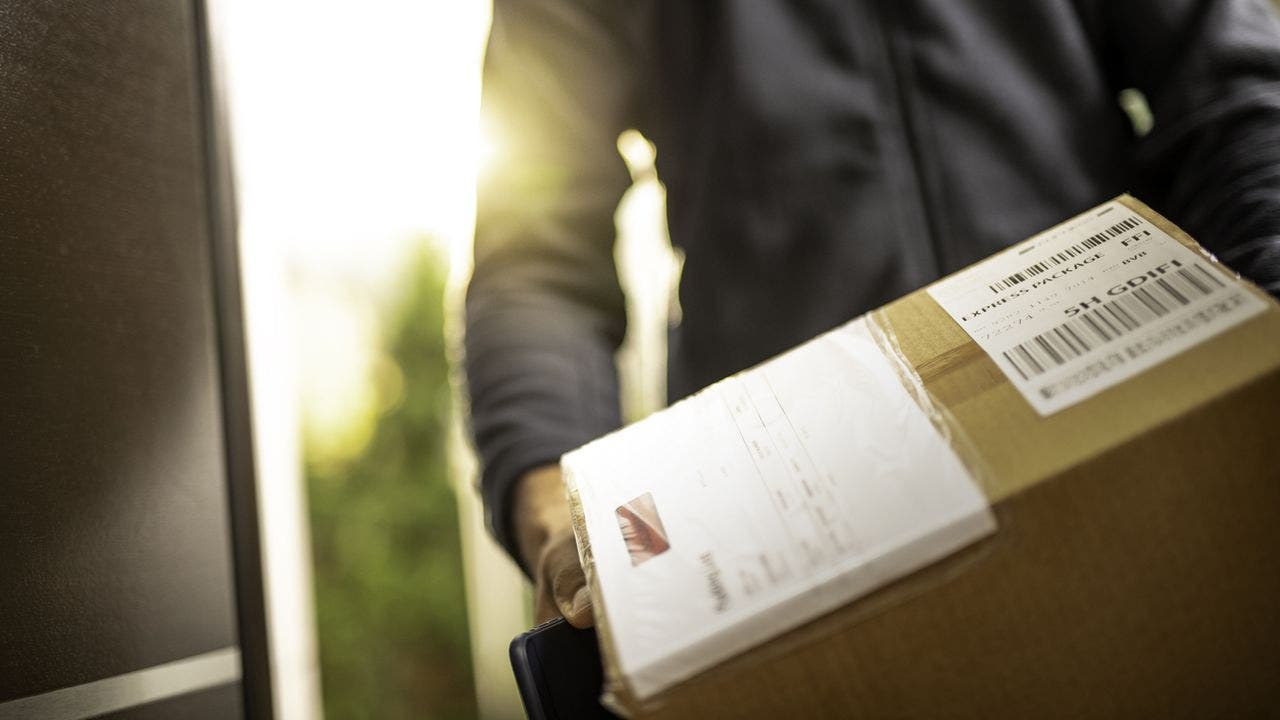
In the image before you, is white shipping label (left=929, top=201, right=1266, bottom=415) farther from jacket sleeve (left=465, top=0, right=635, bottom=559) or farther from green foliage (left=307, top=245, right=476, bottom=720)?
green foliage (left=307, top=245, right=476, bottom=720)

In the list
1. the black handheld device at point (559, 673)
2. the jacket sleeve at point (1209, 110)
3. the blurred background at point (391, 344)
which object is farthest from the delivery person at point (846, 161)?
the blurred background at point (391, 344)

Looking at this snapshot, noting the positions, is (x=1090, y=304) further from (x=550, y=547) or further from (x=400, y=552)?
(x=400, y=552)

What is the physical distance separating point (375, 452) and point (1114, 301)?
3.54m

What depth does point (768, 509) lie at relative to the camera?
0.31 m

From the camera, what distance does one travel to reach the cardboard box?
28 centimetres

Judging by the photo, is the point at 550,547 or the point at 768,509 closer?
the point at 768,509

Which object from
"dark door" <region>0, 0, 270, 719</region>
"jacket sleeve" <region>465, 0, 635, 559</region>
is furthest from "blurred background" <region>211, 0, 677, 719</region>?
"dark door" <region>0, 0, 270, 719</region>

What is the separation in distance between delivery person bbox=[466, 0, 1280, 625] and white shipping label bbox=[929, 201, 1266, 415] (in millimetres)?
193

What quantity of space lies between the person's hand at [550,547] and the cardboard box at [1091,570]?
61 millimetres

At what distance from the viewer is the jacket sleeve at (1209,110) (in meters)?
0.46

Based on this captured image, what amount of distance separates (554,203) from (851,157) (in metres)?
0.28

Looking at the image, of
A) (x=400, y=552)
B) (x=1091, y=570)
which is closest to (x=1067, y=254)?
(x=1091, y=570)

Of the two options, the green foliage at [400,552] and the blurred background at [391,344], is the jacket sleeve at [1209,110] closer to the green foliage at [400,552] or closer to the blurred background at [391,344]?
the blurred background at [391,344]

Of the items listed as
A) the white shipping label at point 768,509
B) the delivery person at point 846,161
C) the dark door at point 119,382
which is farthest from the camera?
the delivery person at point 846,161
